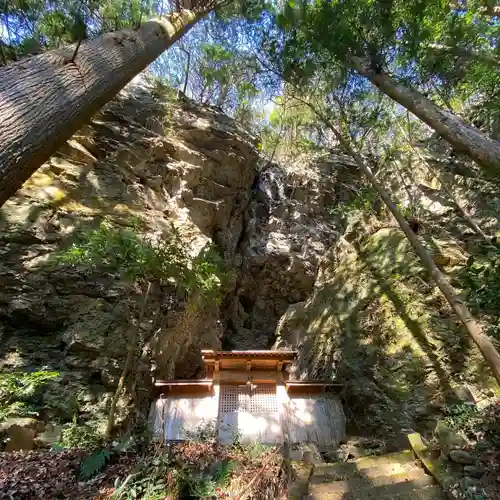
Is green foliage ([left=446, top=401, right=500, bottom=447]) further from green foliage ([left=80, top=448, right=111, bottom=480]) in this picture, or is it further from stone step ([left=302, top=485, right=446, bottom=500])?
green foliage ([left=80, top=448, right=111, bottom=480])

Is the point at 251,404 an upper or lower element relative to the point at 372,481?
upper

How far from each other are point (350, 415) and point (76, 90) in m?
9.44

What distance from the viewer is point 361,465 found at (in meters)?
5.97

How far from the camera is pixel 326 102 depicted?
12.6 metres

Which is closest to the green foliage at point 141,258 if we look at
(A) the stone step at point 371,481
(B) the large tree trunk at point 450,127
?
(A) the stone step at point 371,481

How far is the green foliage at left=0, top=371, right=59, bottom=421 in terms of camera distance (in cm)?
454

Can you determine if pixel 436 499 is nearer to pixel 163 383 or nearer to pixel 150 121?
pixel 163 383

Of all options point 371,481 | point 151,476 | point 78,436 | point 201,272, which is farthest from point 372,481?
point 201,272

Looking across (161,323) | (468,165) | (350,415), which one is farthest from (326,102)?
(350,415)

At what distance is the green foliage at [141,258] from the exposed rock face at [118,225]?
3.45 ft

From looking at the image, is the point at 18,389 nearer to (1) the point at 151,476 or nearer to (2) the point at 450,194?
(1) the point at 151,476

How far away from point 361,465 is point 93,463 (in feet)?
14.1

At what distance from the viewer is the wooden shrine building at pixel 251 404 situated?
9.05 meters

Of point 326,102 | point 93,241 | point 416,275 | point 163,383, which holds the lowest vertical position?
point 163,383
